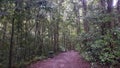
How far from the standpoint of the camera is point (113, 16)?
9570 mm

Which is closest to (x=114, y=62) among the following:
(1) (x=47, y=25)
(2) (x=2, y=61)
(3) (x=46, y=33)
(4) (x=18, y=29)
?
(4) (x=18, y=29)

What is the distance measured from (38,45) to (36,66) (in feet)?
24.5

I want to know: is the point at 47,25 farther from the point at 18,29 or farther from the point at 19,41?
the point at 18,29

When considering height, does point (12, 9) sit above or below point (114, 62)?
above

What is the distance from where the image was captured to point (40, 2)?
940cm

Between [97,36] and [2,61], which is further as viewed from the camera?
[2,61]

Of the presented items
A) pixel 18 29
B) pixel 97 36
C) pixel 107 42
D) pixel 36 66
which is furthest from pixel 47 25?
pixel 107 42

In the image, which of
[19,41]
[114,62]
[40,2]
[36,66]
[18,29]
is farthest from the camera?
[19,41]

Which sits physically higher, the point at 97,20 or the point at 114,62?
the point at 97,20

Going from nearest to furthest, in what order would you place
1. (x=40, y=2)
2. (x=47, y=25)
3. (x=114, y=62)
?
(x=114, y=62) < (x=40, y=2) < (x=47, y=25)

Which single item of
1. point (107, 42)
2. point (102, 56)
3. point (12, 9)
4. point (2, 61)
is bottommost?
point (2, 61)

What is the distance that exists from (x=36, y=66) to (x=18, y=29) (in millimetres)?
4027

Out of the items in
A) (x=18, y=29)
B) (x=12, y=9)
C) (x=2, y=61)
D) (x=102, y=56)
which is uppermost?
(x=12, y=9)

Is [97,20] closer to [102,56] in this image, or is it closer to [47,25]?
[102,56]
